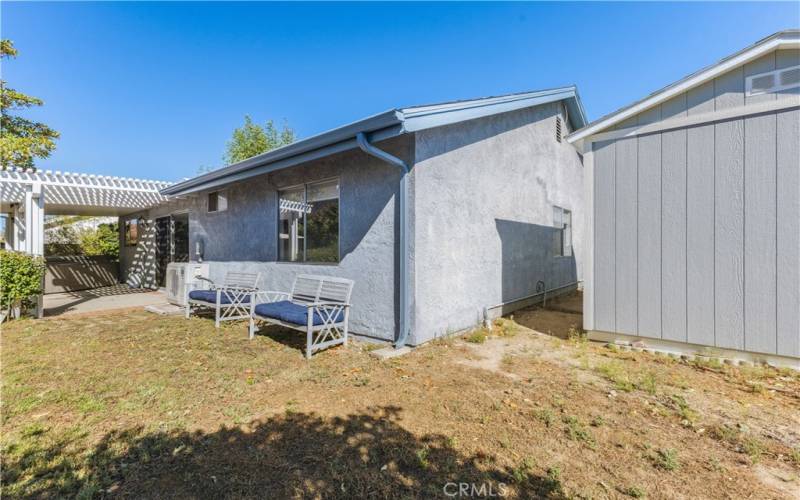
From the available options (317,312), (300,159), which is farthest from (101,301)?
(317,312)

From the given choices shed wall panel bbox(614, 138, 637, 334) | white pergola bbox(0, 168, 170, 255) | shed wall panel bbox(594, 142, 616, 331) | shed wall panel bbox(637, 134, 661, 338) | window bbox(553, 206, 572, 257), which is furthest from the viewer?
window bbox(553, 206, 572, 257)

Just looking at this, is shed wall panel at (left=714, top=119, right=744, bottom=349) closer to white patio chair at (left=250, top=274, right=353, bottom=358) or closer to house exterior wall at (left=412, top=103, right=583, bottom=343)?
house exterior wall at (left=412, top=103, right=583, bottom=343)

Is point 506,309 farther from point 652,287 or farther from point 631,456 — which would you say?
point 631,456

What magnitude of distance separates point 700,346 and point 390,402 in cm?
391

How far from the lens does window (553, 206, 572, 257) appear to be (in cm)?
908

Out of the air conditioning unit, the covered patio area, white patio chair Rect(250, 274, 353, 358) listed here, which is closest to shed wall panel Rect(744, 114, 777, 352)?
white patio chair Rect(250, 274, 353, 358)

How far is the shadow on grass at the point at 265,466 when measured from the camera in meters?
2.03

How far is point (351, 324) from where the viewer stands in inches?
211

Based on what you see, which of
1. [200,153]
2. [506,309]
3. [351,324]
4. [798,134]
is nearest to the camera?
[798,134]

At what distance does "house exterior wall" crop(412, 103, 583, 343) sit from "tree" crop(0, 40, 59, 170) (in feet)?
41.7

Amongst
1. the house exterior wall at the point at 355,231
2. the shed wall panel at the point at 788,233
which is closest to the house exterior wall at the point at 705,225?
the shed wall panel at the point at 788,233

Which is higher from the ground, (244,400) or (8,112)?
(8,112)

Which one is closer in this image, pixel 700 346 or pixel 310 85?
pixel 700 346

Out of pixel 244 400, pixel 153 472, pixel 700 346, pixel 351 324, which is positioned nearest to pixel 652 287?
pixel 700 346
